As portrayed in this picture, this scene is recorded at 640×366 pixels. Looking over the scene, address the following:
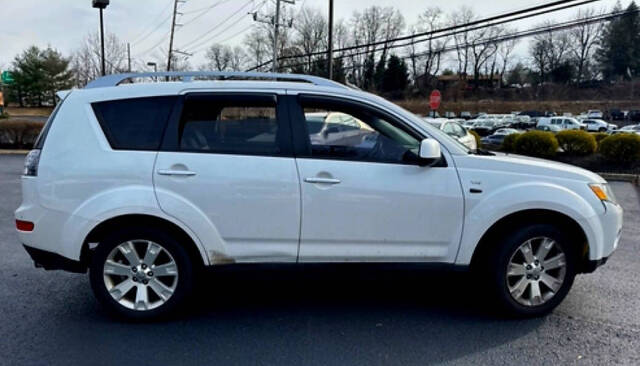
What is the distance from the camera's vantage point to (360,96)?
3209 millimetres

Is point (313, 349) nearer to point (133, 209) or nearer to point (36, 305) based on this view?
point (133, 209)

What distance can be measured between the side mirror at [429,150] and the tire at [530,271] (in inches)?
34.7

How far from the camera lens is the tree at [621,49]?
69.1 metres

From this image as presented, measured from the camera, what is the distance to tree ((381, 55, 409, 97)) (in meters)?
71.4

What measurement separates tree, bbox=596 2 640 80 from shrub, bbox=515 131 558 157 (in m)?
71.8

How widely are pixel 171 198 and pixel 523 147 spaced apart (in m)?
13.9

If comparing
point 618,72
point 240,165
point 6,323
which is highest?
point 618,72

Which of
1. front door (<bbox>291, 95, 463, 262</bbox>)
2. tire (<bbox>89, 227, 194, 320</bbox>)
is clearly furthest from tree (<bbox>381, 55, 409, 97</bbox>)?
tire (<bbox>89, 227, 194, 320</bbox>)

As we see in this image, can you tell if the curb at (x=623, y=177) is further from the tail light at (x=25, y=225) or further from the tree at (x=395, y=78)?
the tree at (x=395, y=78)

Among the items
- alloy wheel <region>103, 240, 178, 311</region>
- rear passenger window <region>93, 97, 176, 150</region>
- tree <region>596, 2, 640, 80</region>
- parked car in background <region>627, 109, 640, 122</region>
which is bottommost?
alloy wheel <region>103, 240, 178, 311</region>

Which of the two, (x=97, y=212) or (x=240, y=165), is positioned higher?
(x=240, y=165)

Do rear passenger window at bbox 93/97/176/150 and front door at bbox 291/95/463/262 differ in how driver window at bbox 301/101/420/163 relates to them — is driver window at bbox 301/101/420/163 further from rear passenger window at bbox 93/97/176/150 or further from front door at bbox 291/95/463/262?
rear passenger window at bbox 93/97/176/150

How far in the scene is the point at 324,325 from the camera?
10.3 feet

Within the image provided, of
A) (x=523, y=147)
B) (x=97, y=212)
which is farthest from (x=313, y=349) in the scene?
(x=523, y=147)
